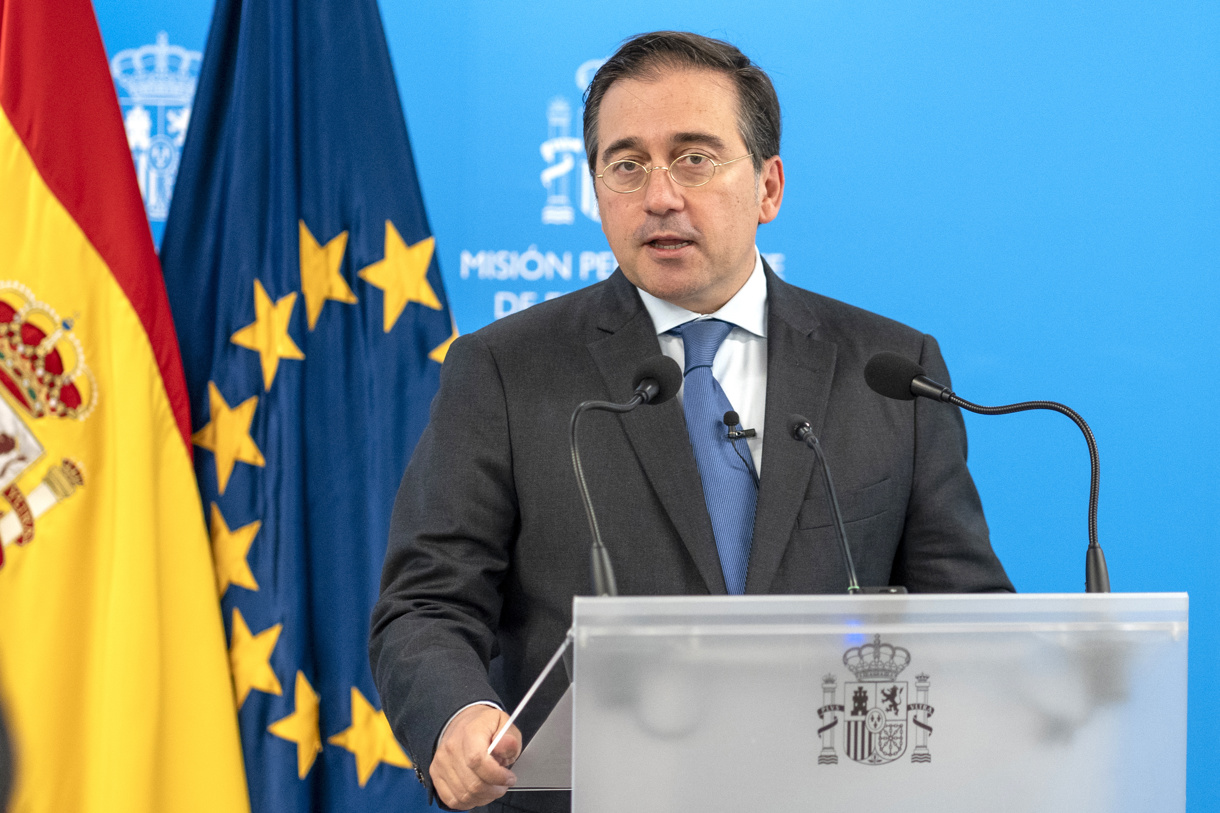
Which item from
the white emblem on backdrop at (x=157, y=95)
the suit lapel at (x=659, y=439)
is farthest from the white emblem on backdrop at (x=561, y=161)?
the suit lapel at (x=659, y=439)

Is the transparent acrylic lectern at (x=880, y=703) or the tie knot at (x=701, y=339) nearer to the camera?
the transparent acrylic lectern at (x=880, y=703)

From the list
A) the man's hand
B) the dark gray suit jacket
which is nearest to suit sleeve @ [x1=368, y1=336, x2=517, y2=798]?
the dark gray suit jacket

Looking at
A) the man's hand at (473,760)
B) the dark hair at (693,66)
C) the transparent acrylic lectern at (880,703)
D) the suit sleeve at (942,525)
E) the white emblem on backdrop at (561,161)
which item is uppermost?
the white emblem on backdrop at (561,161)

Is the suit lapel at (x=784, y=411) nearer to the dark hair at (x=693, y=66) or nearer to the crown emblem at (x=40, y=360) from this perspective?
the dark hair at (x=693, y=66)

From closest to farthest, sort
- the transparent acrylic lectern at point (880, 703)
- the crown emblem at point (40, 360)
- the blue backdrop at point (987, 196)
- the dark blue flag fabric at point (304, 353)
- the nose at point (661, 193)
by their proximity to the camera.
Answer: the transparent acrylic lectern at point (880, 703) → the nose at point (661, 193) → the crown emblem at point (40, 360) → the dark blue flag fabric at point (304, 353) → the blue backdrop at point (987, 196)

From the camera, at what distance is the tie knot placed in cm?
168

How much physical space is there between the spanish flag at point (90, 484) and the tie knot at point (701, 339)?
1286 millimetres

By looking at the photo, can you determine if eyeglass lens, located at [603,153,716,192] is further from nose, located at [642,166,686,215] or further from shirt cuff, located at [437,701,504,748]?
shirt cuff, located at [437,701,504,748]

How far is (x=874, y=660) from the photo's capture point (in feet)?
3.26

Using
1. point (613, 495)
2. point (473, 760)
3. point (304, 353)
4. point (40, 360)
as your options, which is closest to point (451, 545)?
point (613, 495)

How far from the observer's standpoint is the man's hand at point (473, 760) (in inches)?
44.8

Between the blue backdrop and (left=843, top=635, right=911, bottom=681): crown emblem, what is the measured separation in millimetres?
1959

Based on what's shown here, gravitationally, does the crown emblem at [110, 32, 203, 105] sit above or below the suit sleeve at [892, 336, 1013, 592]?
above

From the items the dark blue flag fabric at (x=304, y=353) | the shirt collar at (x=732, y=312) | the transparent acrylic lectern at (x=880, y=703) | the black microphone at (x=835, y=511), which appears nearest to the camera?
the transparent acrylic lectern at (x=880, y=703)
